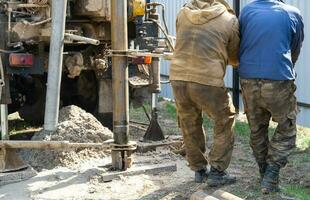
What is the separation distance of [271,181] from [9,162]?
2672 millimetres

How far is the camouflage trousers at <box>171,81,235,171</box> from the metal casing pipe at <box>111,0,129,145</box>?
72 centimetres

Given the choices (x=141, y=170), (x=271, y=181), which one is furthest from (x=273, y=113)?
(x=141, y=170)

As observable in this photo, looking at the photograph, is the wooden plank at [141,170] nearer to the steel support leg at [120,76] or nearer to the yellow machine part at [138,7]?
the steel support leg at [120,76]

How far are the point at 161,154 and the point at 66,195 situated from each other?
1734 millimetres

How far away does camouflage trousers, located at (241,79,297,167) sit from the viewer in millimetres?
5637

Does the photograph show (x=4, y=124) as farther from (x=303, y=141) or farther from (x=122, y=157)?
(x=303, y=141)

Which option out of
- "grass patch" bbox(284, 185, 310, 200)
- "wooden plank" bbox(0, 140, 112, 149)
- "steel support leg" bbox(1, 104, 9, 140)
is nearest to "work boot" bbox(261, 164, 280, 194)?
"grass patch" bbox(284, 185, 310, 200)

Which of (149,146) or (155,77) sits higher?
(155,77)

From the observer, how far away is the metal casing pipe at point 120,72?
6.41 m

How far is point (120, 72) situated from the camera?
21.1 feet

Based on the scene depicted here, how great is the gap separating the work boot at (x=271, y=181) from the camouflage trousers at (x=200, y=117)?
0.40 meters

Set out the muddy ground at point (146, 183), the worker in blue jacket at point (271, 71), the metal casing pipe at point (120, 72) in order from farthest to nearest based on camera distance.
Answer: the metal casing pipe at point (120, 72) → the muddy ground at point (146, 183) → the worker in blue jacket at point (271, 71)

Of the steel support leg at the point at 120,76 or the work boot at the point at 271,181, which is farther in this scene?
the steel support leg at the point at 120,76

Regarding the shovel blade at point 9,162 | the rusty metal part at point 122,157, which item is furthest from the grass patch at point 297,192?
the shovel blade at point 9,162
